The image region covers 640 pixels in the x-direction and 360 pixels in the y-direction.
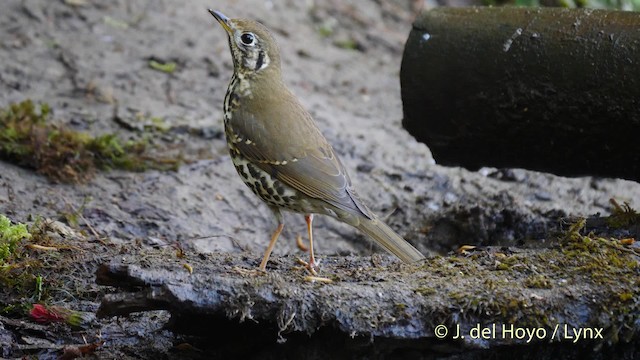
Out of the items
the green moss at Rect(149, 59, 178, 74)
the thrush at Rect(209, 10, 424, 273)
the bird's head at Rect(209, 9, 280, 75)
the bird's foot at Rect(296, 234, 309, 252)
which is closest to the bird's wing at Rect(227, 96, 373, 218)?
the thrush at Rect(209, 10, 424, 273)

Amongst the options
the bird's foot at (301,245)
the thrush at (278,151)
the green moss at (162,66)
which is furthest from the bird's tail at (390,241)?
the green moss at (162,66)

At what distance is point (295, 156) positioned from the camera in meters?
4.95

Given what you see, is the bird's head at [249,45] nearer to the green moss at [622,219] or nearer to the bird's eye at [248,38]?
the bird's eye at [248,38]

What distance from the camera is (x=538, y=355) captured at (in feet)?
13.1

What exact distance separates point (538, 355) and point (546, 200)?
3.43 meters

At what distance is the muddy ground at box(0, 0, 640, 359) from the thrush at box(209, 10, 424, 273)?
1.51 ft

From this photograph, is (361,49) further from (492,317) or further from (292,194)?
(492,317)

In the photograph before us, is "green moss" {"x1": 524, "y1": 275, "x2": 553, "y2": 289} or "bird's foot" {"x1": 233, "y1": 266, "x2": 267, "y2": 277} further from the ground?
"green moss" {"x1": 524, "y1": 275, "x2": 553, "y2": 289}

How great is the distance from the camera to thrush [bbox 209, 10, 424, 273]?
4.87 metres

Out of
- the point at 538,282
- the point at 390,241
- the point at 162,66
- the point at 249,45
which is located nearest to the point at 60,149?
the point at 249,45

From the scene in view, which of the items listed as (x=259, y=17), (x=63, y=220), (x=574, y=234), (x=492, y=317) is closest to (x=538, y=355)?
(x=492, y=317)

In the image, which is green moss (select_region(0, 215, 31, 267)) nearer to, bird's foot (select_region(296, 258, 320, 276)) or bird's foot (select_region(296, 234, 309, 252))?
bird's foot (select_region(296, 258, 320, 276))

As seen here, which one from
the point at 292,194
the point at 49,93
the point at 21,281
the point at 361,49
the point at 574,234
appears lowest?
the point at 21,281

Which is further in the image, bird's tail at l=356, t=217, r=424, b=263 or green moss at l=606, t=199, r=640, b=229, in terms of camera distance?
green moss at l=606, t=199, r=640, b=229
